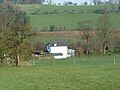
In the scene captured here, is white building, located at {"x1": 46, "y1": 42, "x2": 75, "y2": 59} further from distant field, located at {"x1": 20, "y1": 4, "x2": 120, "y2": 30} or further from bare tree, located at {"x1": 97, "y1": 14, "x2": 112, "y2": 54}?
bare tree, located at {"x1": 97, "y1": 14, "x2": 112, "y2": 54}

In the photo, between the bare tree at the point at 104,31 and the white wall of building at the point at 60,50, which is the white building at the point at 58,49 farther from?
the bare tree at the point at 104,31

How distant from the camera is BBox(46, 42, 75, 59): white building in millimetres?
76475

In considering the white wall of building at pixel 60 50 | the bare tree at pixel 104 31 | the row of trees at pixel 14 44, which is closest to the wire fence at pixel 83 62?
the row of trees at pixel 14 44

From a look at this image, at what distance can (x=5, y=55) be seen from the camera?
86.2ft

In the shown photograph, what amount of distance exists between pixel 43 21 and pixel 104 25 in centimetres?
1859

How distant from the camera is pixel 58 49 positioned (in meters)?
81.1

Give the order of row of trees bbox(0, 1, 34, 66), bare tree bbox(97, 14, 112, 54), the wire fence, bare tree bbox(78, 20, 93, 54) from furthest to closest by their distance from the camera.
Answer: bare tree bbox(97, 14, 112, 54) < bare tree bbox(78, 20, 93, 54) < the wire fence < row of trees bbox(0, 1, 34, 66)

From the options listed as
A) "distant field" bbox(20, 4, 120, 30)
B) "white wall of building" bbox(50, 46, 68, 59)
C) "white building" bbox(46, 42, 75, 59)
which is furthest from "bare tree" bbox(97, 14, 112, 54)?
"white wall of building" bbox(50, 46, 68, 59)

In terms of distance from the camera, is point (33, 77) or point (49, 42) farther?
point (49, 42)

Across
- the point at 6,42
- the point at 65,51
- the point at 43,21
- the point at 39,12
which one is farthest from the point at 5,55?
the point at 39,12

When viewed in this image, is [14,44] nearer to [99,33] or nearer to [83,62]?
[83,62]

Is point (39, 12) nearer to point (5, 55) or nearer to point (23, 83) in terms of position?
point (5, 55)

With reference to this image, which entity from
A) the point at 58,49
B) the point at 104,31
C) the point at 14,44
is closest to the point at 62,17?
the point at 58,49

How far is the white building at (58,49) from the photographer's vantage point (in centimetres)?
7647
